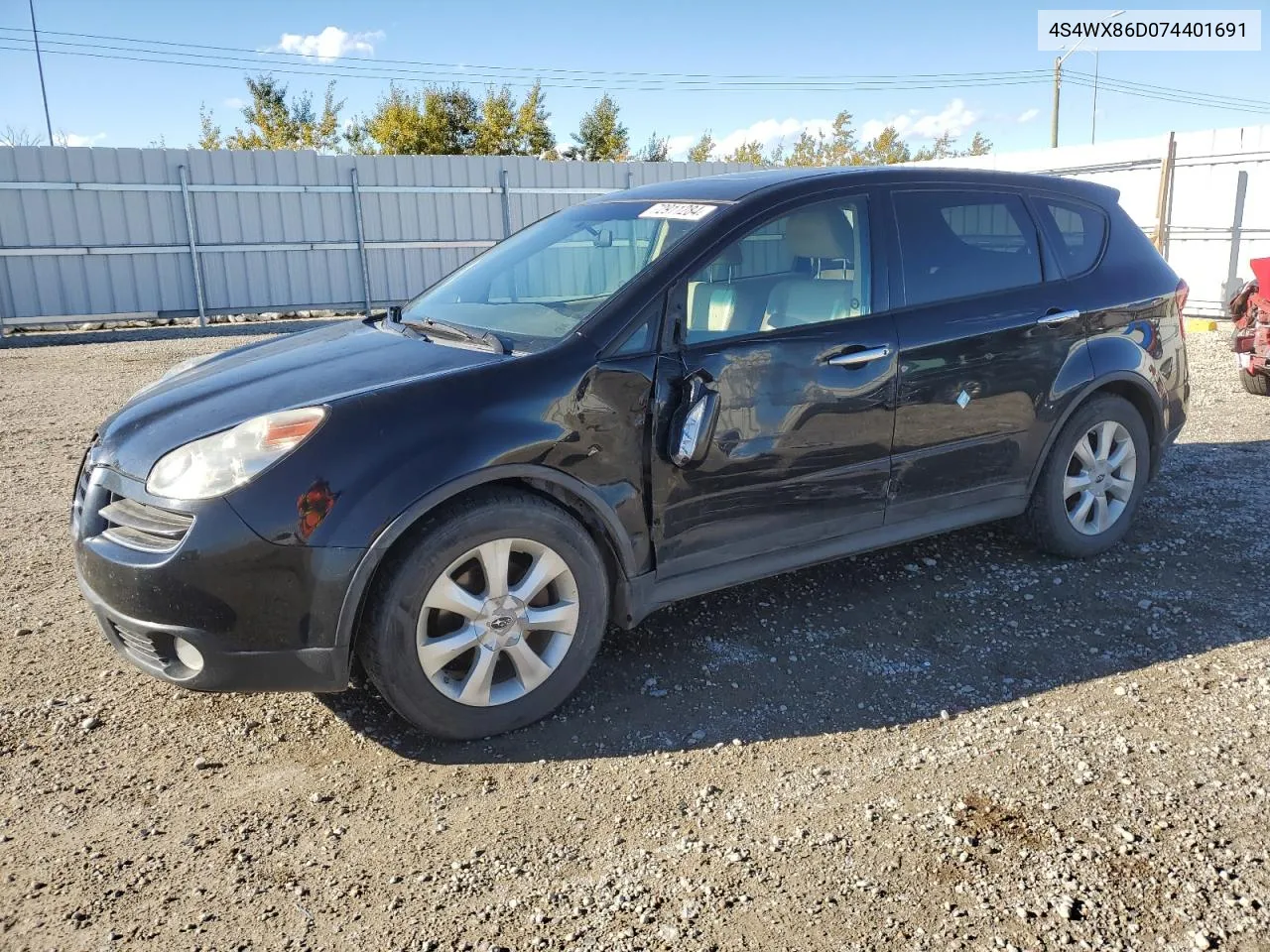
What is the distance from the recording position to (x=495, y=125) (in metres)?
36.5

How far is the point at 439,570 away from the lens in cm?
304

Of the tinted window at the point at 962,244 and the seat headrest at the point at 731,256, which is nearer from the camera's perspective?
the seat headrest at the point at 731,256

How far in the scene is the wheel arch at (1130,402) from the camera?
4.50 meters

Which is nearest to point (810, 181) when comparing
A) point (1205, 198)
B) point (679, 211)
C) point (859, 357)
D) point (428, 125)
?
point (679, 211)

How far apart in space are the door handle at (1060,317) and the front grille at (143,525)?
352 centimetres

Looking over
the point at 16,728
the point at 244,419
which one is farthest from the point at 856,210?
the point at 16,728

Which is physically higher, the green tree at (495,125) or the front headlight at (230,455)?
the green tree at (495,125)

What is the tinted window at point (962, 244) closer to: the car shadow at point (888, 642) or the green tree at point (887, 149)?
the car shadow at point (888, 642)

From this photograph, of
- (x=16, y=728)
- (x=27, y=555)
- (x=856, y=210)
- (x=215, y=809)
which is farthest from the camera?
(x=27, y=555)

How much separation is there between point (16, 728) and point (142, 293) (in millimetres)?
14327

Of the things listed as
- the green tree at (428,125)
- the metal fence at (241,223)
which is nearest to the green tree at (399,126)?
the green tree at (428,125)

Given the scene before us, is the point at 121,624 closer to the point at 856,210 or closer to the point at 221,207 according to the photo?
the point at 856,210

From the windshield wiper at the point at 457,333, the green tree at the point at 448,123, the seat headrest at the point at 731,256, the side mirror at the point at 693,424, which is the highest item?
the green tree at the point at 448,123

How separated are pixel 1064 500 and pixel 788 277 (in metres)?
1.87
